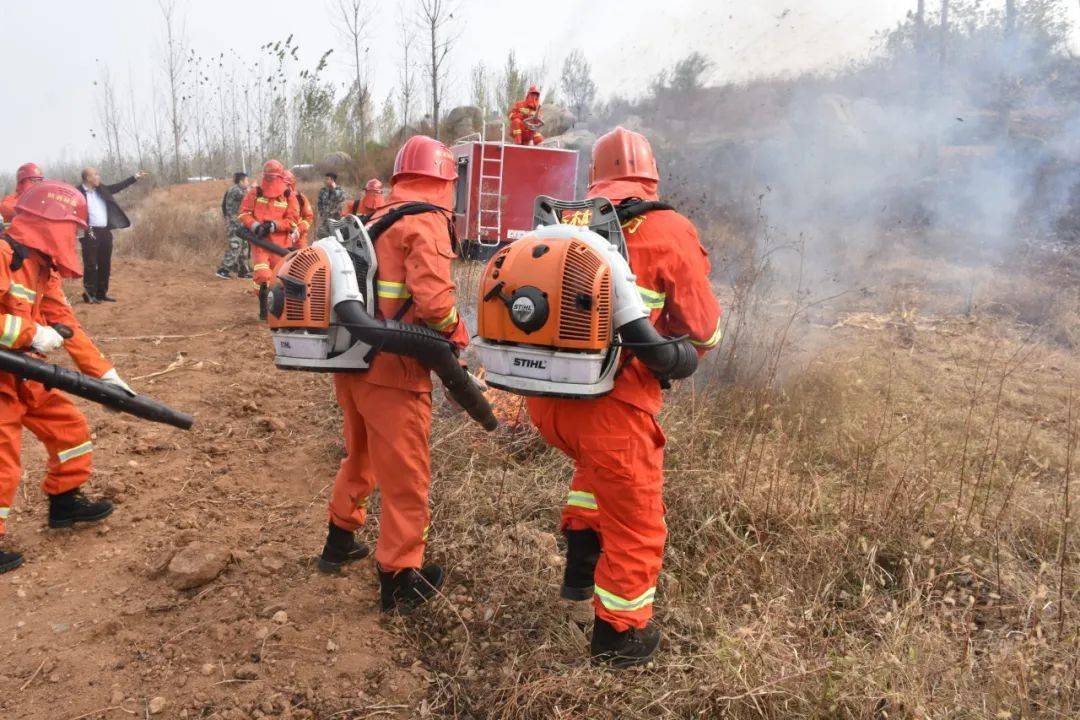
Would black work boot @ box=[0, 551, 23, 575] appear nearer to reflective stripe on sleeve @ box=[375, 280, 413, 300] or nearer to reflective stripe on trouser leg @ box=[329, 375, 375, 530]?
reflective stripe on trouser leg @ box=[329, 375, 375, 530]

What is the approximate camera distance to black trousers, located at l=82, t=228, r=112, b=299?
9297 millimetres

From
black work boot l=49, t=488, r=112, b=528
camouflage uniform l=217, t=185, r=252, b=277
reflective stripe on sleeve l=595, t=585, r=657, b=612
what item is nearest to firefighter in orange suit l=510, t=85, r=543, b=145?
camouflage uniform l=217, t=185, r=252, b=277

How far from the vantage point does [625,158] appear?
2594 millimetres

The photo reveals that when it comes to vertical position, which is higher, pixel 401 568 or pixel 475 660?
pixel 401 568

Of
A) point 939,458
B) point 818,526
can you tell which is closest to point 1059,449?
point 939,458

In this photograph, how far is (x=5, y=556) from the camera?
3236mm

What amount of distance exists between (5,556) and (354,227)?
2387 mm

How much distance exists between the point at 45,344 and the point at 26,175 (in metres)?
5.74

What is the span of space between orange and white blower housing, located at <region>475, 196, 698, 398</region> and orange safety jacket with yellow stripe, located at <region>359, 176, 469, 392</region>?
42 cm

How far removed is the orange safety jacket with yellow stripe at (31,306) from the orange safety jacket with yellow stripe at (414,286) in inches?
67.3

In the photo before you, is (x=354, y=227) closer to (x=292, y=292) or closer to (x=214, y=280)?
(x=292, y=292)

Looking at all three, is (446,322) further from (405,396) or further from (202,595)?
(202,595)

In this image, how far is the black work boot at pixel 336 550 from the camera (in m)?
3.12

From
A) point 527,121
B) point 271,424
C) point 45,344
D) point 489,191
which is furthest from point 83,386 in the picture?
point 527,121
